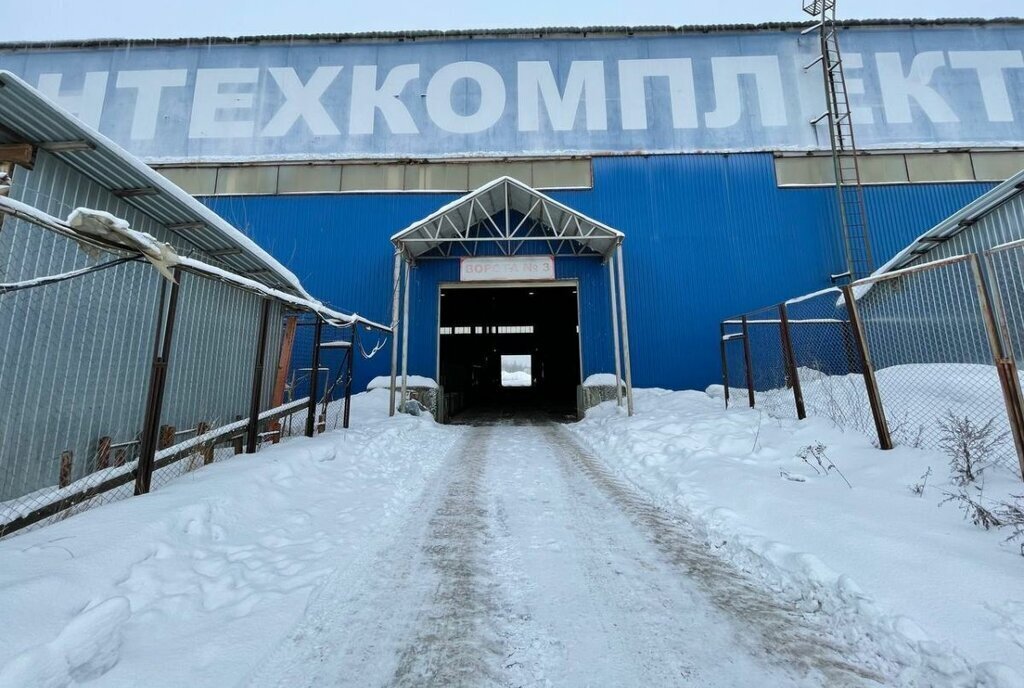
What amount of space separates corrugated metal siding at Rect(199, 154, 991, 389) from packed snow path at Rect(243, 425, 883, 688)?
10971 millimetres

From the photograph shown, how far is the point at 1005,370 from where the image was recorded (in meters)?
3.78

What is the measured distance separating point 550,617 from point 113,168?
780cm

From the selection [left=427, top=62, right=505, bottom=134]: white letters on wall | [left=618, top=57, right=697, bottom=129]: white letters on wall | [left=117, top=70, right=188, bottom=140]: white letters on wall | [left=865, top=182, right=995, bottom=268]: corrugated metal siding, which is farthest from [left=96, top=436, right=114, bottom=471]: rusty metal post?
[left=865, top=182, right=995, bottom=268]: corrugated metal siding

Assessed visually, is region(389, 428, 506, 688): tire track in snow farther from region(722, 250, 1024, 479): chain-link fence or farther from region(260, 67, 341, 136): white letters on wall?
region(260, 67, 341, 136): white letters on wall

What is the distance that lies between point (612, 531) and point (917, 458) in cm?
340

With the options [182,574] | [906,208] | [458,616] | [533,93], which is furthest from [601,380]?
[906,208]

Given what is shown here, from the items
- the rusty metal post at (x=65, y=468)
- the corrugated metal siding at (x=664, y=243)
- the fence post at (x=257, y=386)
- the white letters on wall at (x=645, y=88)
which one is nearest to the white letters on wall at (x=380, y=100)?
the corrugated metal siding at (x=664, y=243)

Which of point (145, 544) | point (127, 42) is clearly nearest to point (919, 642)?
point (145, 544)

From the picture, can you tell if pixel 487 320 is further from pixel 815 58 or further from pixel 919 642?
pixel 919 642

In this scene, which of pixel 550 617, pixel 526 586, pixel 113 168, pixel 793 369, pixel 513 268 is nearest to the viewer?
pixel 550 617

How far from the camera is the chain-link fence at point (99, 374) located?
407 centimetres

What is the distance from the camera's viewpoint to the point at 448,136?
15953mm

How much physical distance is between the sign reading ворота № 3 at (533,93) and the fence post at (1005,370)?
44.0ft

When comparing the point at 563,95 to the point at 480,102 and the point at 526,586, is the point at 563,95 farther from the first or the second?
the point at 526,586
